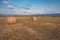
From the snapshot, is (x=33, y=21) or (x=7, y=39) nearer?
(x=7, y=39)

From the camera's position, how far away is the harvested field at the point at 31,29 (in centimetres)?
80

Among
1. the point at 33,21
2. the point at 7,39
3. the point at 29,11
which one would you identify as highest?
the point at 29,11

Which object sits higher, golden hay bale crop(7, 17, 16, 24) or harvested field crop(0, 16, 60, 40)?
golden hay bale crop(7, 17, 16, 24)

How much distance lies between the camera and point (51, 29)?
2.98 feet

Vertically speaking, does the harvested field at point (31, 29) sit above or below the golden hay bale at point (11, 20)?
below

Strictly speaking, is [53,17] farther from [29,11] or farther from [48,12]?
[29,11]

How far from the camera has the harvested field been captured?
31.7 inches

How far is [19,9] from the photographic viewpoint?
0.89 meters

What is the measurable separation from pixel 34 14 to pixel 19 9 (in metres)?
0.16

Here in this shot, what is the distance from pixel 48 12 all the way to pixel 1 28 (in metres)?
0.50

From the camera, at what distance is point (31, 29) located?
0.90 m

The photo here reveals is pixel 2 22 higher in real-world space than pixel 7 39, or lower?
higher

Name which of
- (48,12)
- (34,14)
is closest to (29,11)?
(34,14)

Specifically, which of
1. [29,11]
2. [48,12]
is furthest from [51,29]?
[29,11]
